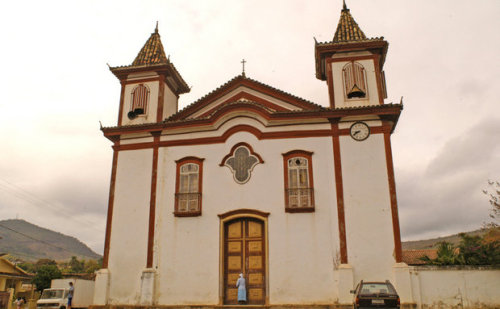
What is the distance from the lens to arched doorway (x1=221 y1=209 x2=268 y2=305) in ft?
54.6

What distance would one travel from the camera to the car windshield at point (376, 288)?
11.9 m

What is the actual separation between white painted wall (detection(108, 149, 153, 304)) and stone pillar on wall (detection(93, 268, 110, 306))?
0.19 m

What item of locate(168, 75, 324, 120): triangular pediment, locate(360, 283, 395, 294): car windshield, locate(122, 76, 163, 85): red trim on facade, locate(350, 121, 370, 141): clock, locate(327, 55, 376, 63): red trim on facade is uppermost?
Result: locate(327, 55, 376, 63): red trim on facade

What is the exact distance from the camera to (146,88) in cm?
2028

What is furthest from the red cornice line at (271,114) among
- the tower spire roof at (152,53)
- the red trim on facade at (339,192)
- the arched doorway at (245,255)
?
the arched doorway at (245,255)

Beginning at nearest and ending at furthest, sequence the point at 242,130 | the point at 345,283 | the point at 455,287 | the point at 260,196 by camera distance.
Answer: the point at 455,287 < the point at 345,283 < the point at 260,196 < the point at 242,130

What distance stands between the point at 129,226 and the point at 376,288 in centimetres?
1062

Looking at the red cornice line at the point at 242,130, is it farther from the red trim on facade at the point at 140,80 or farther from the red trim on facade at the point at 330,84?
the red trim on facade at the point at 140,80

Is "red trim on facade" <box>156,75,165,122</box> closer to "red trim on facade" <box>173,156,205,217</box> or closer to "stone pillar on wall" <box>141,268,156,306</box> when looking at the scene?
"red trim on facade" <box>173,156,205,217</box>

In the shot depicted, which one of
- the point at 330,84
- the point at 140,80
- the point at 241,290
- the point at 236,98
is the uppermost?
the point at 140,80

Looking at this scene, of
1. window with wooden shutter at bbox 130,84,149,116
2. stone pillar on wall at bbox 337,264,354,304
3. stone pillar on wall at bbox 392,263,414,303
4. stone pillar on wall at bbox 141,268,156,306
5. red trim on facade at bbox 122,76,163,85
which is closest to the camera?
stone pillar on wall at bbox 392,263,414,303

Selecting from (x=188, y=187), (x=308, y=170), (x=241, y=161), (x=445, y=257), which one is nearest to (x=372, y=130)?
(x=308, y=170)

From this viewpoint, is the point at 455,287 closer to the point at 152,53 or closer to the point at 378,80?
the point at 378,80

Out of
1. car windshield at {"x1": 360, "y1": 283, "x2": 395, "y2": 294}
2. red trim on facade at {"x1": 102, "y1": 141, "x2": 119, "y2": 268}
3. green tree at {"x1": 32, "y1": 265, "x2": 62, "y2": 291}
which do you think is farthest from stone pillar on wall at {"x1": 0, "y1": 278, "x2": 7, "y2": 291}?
car windshield at {"x1": 360, "y1": 283, "x2": 395, "y2": 294}
